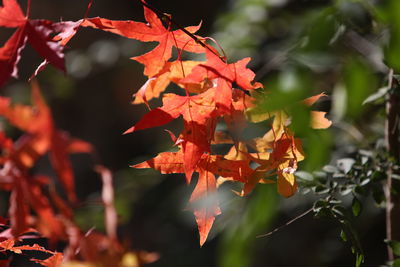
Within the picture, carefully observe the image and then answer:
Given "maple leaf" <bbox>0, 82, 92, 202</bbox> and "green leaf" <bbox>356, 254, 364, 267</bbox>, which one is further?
"green leaf" <bbox>356, 254, 364, 267</bbox>

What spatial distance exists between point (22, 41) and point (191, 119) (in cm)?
21

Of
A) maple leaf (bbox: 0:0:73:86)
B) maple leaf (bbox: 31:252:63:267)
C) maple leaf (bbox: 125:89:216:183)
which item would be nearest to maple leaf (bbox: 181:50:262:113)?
maple leaf (bbox: 125:89:216:183)

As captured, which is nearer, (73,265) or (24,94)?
(73,265)

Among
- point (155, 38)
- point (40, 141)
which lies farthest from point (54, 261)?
point (155, 38)

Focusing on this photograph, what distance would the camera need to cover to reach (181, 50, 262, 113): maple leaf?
569mm

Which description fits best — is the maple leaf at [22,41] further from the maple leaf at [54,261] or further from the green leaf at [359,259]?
the green leaf at [359,259]

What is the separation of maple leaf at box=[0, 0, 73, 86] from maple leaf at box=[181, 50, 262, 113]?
15 centimetres

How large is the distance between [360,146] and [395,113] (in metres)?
0.23

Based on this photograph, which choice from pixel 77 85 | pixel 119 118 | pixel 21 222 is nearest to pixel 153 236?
pixel 119 118

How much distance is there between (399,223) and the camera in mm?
730

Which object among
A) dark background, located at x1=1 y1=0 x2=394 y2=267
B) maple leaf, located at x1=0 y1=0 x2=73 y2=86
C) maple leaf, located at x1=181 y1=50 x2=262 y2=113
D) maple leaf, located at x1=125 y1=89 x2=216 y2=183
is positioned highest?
maple leaf, located at x1=0 y1=0 x2=73 y2=86

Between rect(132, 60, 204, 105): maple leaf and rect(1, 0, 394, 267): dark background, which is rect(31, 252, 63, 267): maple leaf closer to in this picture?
rect(1, 0, 394, 267): dark background

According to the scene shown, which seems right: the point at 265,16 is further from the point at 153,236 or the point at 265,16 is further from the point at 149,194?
the point at 153,236

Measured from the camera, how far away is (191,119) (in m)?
0.60
